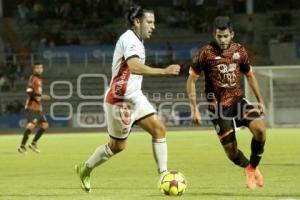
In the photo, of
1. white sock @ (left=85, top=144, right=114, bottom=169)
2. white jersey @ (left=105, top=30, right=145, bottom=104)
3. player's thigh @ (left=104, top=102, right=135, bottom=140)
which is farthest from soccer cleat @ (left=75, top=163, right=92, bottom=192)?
white jersey @ (left=105, top=30, right=145, bottom=104)

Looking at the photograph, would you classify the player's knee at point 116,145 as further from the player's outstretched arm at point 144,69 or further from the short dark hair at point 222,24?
the short dark hair at point 222,24

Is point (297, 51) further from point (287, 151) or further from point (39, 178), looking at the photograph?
point (39, 178)

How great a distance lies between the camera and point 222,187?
11.1 metres

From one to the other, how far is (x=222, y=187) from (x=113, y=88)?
1.92 metres

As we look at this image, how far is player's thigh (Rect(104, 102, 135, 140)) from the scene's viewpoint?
10.4 meters

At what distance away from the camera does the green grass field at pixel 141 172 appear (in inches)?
408

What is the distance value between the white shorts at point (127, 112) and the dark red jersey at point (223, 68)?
1100 mm

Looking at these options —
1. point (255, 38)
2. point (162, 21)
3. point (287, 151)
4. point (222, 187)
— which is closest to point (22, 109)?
point (162, 21)

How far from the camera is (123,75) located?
1034 centimetres

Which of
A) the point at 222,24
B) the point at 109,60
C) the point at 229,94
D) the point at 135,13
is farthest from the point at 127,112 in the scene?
the point at 109,60

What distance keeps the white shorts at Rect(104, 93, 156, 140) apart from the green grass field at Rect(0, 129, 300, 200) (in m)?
0.79

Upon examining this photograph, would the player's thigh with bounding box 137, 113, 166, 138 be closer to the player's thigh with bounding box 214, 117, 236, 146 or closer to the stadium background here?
the player's thigh with bounding box 214, 117, 236, 146

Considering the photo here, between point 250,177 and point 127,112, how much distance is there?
5.73 ft

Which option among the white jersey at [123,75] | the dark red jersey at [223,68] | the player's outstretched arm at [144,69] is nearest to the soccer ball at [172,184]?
the white jersey at [123,75]
